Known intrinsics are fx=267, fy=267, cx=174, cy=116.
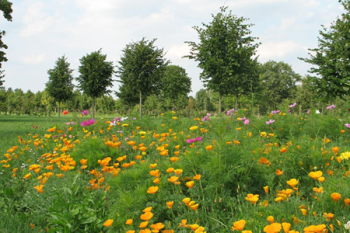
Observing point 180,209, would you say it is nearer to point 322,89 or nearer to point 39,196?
point 39,196

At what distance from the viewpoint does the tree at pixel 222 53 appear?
16125 millimetres

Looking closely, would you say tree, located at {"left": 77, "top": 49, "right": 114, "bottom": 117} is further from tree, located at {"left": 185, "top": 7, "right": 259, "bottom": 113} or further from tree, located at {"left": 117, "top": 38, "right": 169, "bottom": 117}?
tree, located at {"left": 185, "top": 7, "right": 259, "bottom": 113}

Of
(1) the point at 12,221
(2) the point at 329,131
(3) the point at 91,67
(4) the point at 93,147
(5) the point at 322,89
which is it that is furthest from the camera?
(3) the point at 91,67

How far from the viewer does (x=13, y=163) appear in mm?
4840

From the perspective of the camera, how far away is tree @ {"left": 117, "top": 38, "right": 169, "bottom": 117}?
23.6 meters

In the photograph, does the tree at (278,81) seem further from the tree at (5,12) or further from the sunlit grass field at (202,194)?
the sunlit grass field at (202,194)

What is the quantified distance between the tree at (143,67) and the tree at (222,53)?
24.1 feet

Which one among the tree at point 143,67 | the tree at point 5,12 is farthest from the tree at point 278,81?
the tree at point 5,12

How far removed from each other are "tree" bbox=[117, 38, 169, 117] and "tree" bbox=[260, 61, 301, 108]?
30.5 metres

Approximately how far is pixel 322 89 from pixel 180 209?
1774cm

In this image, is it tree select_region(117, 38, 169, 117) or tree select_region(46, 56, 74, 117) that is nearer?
tree select_region(117, 38, 169, 117)

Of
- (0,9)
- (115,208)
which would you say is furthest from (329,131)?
(0,9)

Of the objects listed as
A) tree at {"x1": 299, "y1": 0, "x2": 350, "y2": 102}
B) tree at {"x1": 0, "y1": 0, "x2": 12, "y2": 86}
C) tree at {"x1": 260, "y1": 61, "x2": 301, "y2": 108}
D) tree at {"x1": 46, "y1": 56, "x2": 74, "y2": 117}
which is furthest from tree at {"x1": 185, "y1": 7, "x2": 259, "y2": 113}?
tree at {"x1": 260, "y1": 61, "x2": 301, "y2": 108}

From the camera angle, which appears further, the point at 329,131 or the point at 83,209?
the point at 329,131
